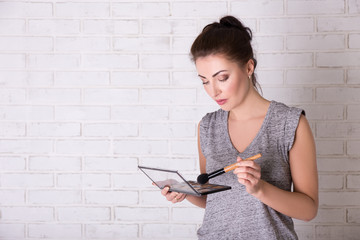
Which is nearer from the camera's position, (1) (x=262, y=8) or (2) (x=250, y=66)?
(2) (x=250, y=66)

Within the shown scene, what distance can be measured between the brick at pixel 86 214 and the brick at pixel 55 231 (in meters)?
0.04

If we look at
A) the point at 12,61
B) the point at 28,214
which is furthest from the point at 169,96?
the point at 28,214

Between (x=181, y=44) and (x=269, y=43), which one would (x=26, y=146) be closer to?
(x=181, y=44)

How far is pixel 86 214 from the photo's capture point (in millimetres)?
1906

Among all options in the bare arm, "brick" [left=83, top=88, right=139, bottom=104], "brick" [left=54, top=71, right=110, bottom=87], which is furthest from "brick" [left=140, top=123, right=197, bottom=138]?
the bare arm

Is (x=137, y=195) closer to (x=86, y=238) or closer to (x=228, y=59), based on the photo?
(x=86, y=238)

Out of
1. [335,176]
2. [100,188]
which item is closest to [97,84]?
[100,188]

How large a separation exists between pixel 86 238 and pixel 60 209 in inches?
7.1

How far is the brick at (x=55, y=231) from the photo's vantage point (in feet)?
6.28

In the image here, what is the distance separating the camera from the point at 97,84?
1877 mm

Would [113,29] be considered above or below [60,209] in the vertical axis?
above

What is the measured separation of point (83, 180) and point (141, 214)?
0.31m

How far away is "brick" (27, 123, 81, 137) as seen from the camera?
1889mm

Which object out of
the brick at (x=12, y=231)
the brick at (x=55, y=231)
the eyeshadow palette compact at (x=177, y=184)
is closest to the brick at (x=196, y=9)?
the eyeshadow palette compact at (x=177, y=184)
